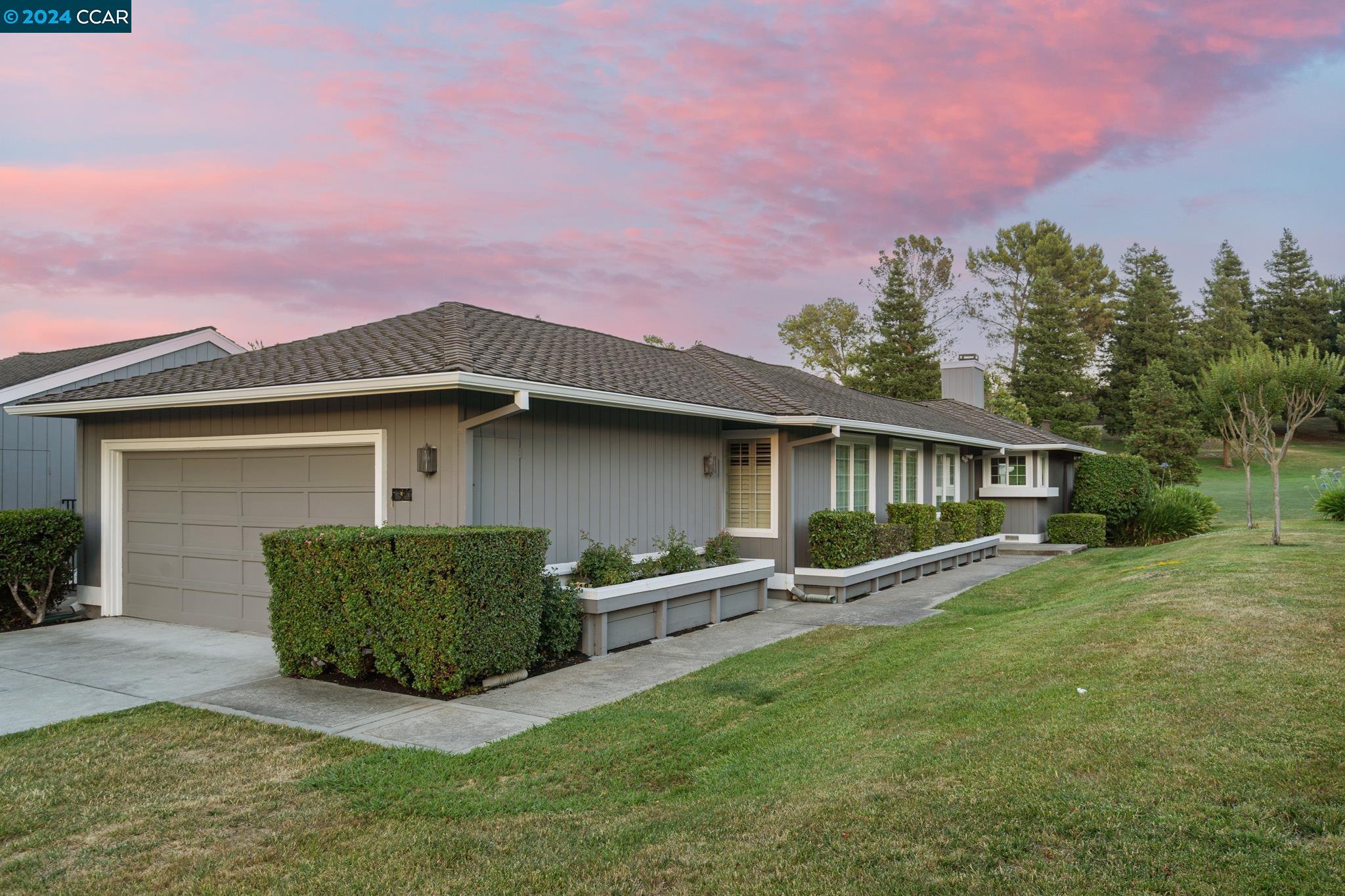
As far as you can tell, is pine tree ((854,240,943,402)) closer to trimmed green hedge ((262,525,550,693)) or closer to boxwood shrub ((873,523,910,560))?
boxwood shrub ((873,523,910,560))

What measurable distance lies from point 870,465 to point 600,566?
7511mm

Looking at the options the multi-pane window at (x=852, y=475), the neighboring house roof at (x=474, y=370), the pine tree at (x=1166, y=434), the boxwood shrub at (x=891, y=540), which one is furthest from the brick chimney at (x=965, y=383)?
the boxwood shrub at (x=891, y=540)

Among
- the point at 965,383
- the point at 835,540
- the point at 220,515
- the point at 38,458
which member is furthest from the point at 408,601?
the point at 965,383

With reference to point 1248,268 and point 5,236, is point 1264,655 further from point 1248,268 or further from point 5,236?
point 1248,268

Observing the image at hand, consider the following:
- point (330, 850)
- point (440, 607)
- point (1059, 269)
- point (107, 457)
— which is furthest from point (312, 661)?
point (1059, 269)

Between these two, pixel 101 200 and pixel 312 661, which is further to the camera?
pixel 101 200

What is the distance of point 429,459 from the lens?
24.9ft

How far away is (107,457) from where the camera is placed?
1034cm

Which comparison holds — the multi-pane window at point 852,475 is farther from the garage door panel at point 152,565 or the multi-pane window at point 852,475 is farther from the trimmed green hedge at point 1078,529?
the garage door panel at point 152,565

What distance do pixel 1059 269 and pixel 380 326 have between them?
47438 millimetres

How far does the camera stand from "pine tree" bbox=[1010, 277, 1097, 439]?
40.9 metres

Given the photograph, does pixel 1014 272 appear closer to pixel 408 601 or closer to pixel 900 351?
pixel 900 351

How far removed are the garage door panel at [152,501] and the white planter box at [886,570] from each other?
8.09 metres

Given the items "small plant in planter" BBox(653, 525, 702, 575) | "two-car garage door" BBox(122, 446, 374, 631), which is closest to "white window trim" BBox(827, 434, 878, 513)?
"small plant in planter" BBox(653, 525, 702, 575)
